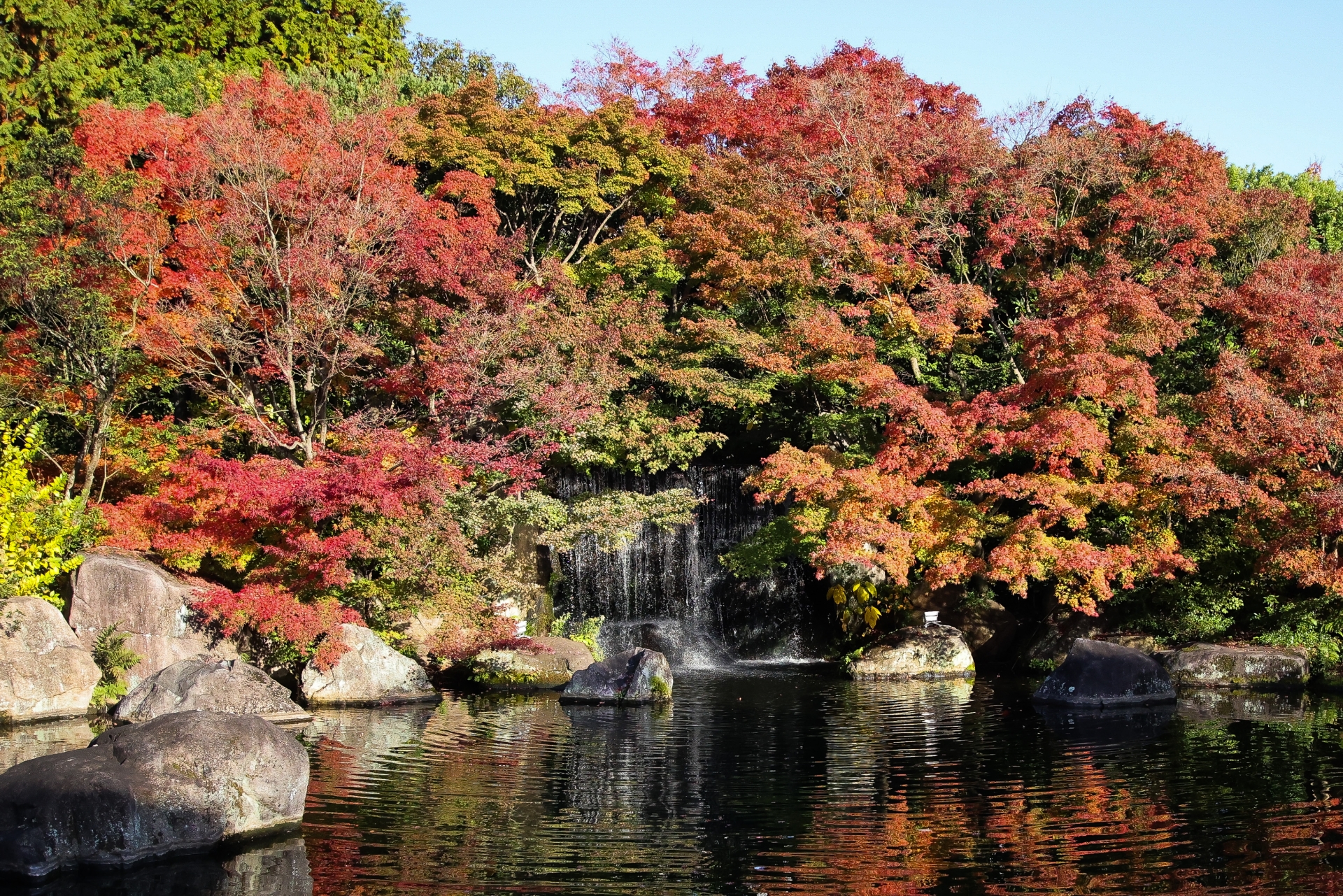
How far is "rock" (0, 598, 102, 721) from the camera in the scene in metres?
15.5

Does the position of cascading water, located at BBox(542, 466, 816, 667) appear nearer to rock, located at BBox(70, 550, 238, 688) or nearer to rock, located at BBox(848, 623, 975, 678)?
rock, located at BBox(848, 623, 975, 678)

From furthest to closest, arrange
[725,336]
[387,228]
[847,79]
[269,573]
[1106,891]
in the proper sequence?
[847,79], [725,336], [387,228], [269,573], [1106,891]

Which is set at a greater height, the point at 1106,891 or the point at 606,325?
the point at 606,325

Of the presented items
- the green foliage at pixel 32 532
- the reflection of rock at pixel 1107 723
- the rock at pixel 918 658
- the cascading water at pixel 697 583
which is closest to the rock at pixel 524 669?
the cascading water at pixel 697 583

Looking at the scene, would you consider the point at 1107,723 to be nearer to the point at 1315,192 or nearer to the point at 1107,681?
the point at 1107,681

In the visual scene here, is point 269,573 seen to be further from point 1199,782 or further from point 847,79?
point 847,79

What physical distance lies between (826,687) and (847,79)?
555 inches

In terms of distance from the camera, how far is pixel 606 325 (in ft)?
77.4

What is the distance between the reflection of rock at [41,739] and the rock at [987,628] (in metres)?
15.2

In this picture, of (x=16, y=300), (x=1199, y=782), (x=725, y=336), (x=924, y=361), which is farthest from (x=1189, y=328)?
(x=16, y=300)

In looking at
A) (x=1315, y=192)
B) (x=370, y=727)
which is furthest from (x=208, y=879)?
(x=1315, y=192)

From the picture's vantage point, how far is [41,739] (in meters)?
13.7

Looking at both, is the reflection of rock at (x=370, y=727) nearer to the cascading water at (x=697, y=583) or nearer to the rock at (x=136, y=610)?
the rock at (x=136, y=610)

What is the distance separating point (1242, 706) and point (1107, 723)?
9.30 feet
